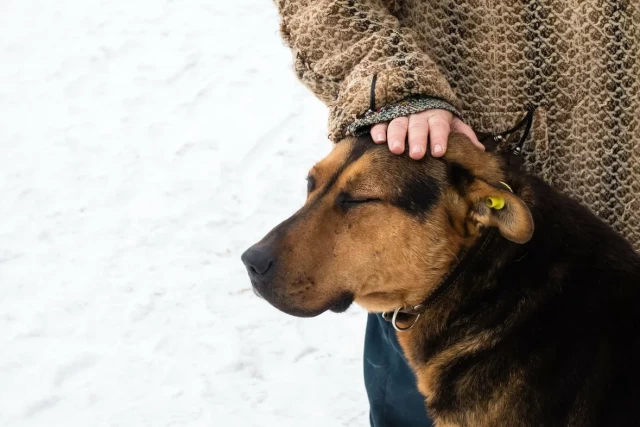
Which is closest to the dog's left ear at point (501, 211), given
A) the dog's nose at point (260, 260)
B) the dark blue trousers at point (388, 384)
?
the dog's nose at point (260, 260)

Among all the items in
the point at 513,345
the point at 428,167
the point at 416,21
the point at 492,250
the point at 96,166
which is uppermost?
the point at 416,21

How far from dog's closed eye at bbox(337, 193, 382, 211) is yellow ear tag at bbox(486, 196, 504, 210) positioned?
0.43 m

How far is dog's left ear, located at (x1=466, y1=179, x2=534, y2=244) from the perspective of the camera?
2449 millimetres

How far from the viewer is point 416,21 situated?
3.04 metres

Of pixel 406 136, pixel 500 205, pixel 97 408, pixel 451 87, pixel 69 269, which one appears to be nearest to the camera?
pixel 500 205

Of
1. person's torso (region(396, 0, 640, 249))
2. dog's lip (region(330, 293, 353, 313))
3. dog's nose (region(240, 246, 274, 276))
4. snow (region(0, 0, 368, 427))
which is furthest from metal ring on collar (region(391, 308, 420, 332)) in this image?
snow (region(0, 0, 368, 427))

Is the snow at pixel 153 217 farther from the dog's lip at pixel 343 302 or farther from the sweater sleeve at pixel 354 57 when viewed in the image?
the sweater sleeve at pixel 354 57

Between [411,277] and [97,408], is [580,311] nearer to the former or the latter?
[411,277]

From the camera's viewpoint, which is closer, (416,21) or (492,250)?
(492,250)

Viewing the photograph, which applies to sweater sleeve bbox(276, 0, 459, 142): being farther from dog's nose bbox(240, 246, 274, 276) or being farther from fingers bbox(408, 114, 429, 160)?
dog's nose bbox(240, 246, 274, 276)

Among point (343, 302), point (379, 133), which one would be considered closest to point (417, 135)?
point (379, 133)

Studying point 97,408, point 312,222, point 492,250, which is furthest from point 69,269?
point 492,250

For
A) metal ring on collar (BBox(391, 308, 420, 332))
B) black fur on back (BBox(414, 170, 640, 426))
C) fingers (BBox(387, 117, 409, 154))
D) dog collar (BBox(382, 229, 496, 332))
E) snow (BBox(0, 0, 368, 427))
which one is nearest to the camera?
black fur on back (BBox(414, 170, 640, 426))

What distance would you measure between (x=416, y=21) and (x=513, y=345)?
1434 mm
